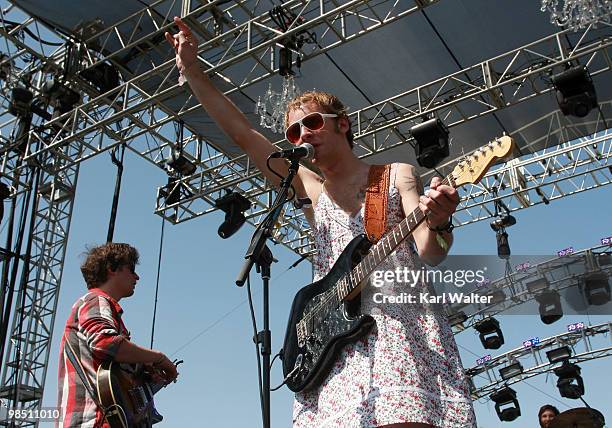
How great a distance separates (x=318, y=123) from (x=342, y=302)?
2.00ft

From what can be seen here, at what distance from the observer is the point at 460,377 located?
1.66m

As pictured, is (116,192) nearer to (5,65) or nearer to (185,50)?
(5,65)

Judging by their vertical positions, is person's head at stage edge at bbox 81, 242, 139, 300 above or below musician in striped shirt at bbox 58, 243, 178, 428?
above

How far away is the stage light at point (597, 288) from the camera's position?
1243 cm

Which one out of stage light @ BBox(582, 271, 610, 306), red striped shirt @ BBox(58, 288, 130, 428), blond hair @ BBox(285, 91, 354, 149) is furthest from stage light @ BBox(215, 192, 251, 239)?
blond hair @ BBox(285, 91, 354, 149)

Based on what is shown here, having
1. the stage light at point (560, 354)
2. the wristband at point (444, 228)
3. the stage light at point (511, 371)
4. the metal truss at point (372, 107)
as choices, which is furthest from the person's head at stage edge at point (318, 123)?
the stage light at point (511, 371)

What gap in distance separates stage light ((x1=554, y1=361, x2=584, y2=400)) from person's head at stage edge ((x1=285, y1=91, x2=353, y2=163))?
1269 cm

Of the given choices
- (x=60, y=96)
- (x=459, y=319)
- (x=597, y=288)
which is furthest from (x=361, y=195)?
(x=459, y=319)

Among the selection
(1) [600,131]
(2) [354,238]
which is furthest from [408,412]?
(1) [600,131]

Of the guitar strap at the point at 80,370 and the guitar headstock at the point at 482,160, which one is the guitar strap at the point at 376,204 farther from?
the guitar strap at the point at 80,370

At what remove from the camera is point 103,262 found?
3.24 metres

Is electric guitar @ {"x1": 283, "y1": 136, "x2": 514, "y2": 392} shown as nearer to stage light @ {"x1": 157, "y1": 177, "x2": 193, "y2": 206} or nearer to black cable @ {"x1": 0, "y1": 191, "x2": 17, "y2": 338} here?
black cable @ {"x1": 0, "y1": 191, "x2": 17, "y2": 338}

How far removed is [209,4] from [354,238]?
22.4ft

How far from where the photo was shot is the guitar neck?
1.79 metres
